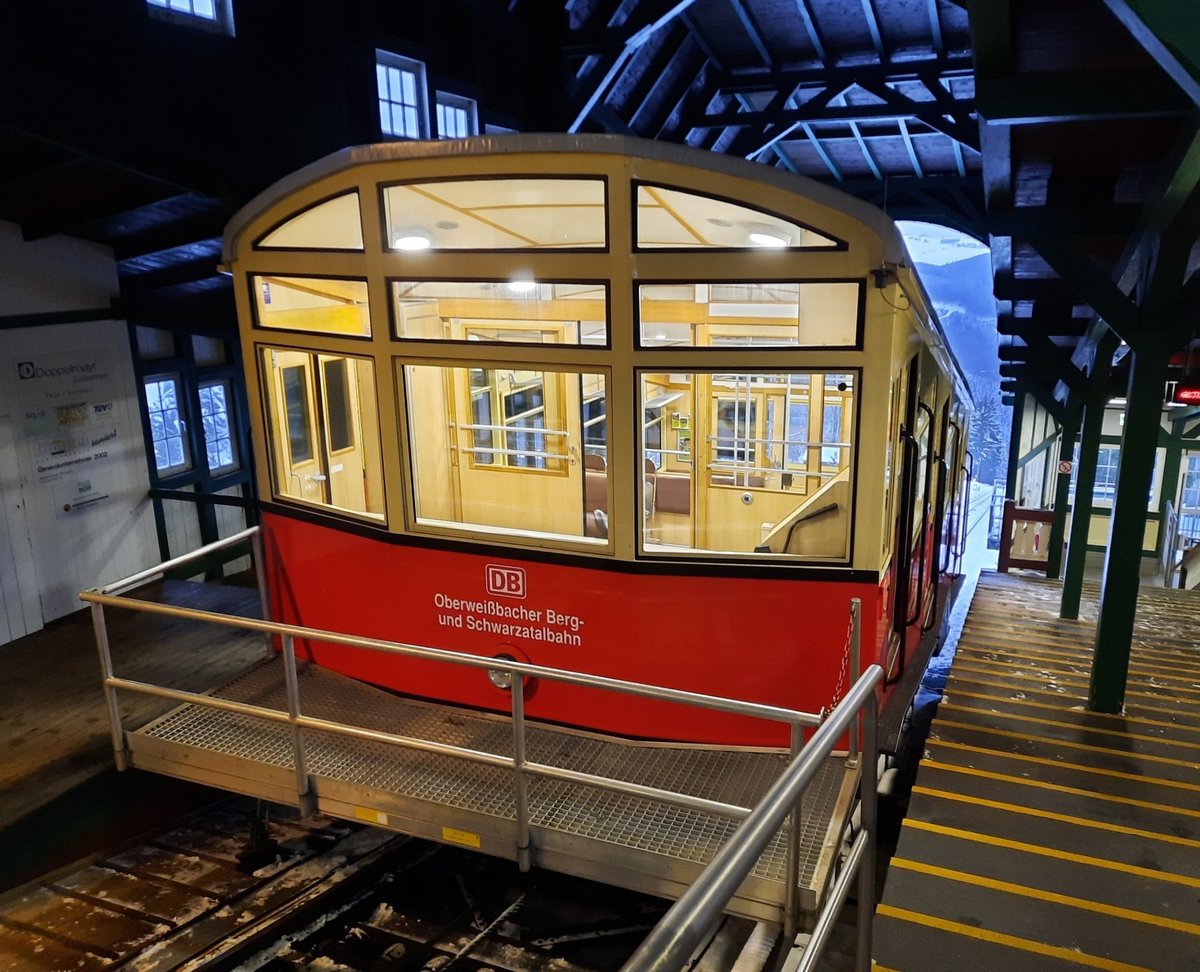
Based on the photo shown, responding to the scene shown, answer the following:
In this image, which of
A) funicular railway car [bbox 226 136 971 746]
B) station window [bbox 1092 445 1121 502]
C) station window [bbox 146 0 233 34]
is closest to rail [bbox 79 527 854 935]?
funicular railway car [bbox 226 136 971 746]

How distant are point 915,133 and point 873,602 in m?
11.2

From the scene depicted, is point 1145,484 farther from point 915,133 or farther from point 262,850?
point 915,133

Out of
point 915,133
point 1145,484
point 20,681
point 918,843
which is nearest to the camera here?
point 918,843

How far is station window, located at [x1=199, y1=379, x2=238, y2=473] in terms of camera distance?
9688 millimetres

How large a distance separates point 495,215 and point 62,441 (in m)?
5.42

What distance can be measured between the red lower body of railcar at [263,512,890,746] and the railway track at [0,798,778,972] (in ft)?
3.74

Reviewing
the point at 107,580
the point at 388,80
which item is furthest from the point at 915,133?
the point at 107,580

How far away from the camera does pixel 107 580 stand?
8539mm

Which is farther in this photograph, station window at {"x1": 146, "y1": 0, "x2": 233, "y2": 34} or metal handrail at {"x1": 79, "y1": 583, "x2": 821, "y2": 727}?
station window at {"x1": 146, "y1": 0, "x2": 233, "y2": 34}

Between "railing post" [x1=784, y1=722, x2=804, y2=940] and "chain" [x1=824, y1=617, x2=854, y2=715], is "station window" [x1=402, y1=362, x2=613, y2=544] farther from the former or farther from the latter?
"railing post" [x1=784, y1=722, x2=804, y2=940]

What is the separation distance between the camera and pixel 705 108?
1314 centimetres

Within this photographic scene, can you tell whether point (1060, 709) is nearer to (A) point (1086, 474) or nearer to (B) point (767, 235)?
(A) point (1086, 474)

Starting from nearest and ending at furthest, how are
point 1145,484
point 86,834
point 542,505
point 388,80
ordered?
point 1145,484 → point 86,834 → point 542,505 → point 388,80

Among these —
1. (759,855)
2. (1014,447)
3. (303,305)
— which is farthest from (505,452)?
(1014,447)
